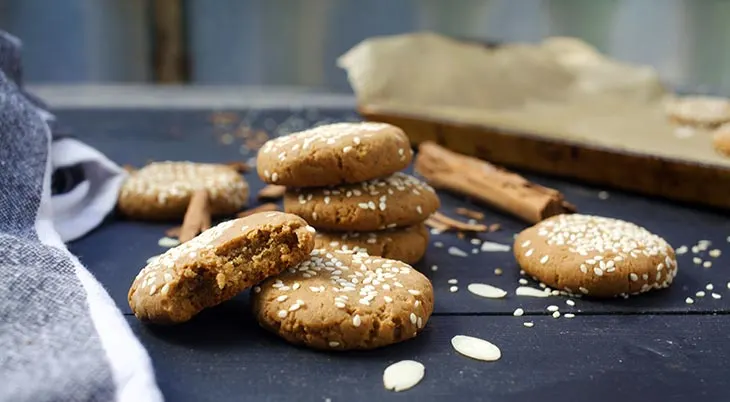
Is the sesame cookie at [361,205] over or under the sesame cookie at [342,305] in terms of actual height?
over

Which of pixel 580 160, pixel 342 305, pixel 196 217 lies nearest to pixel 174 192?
pixel 196 217

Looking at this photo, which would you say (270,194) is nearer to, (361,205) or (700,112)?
(361,205)

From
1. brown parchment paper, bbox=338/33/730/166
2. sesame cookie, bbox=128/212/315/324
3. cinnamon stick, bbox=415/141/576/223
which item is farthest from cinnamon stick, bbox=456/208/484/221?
sesame cookie, bbox=128/212/315/324

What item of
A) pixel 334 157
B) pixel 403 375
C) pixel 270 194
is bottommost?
pixel 270 194

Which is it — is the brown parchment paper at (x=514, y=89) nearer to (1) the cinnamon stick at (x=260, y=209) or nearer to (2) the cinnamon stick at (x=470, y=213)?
(2) the cinnamon stick at (x=470, y=213)

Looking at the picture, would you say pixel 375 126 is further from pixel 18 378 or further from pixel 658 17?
pixel 658 17

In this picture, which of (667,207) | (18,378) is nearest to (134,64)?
(667,207)

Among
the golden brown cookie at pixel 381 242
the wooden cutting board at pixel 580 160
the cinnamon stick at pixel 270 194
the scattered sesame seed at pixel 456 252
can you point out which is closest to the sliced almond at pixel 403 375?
the golden brown cookie at pixel 381 242
